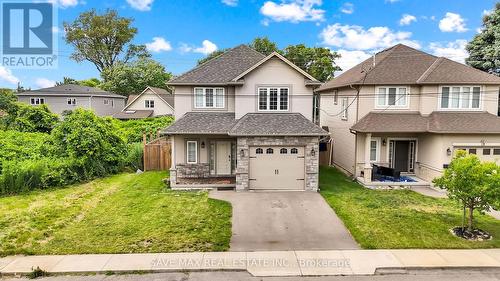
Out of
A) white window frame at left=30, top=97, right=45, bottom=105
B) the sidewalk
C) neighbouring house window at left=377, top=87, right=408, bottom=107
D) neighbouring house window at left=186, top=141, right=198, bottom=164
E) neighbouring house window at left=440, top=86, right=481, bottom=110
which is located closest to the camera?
the sidewalk

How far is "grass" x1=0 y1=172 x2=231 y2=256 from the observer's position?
1003cm

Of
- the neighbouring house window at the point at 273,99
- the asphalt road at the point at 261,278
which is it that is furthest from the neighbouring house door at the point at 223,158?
the asphalt road at the point at 261,278

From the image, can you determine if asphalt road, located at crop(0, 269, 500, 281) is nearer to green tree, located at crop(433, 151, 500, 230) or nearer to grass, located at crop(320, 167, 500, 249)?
grass, located at crop(320, 167, 500, 249)

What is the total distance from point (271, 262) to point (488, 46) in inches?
1006

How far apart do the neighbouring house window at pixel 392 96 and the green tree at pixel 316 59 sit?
24.7 metres

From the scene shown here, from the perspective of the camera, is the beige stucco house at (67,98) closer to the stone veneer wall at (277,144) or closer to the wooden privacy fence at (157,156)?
the wooden privacy fence at (157,156)

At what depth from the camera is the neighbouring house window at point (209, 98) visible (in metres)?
18.2

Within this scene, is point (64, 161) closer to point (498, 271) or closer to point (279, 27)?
point (498, 271)

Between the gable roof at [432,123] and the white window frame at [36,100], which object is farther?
the white window frame at [36,100]

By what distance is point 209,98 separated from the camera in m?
18.3

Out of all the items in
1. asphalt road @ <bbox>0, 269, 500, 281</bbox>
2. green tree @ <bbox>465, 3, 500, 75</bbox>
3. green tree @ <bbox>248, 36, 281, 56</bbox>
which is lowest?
asphalt road @ <bbox>0, 269, 500, 281</bbox>

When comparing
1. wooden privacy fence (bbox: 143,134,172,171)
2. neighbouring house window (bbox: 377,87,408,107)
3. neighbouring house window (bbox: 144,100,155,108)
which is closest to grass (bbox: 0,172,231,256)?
wooden privacy fence (bbox: 143,134,172,171)

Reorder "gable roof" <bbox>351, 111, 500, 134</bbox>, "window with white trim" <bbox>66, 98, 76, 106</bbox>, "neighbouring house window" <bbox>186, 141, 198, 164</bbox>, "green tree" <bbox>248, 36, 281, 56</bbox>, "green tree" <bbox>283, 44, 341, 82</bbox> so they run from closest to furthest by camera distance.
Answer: "gable roof" <bbox>351, 111, 500, 134</bbox>
"neighbouring house window" <bbox>186, 141, 198, 164</bbox>
"window with white trim" <bbox>66, 98, 76, 106</bbox>
"green tree" <bbox>283, 44, 341, 82</bbox>
"green tree" <bbox>248, 36, 281, 56</bbox>

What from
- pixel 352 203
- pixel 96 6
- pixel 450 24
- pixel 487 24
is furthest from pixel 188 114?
pixel 96 6
